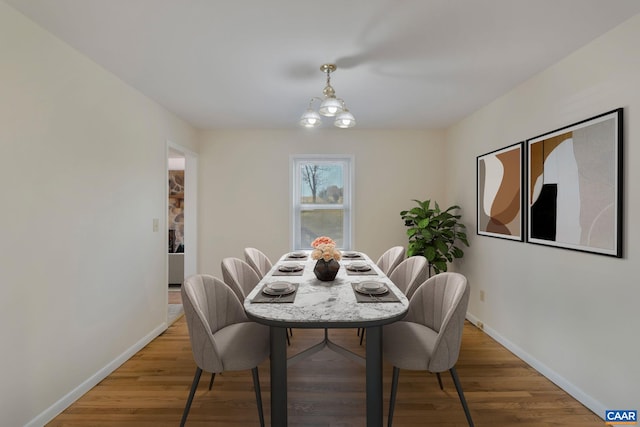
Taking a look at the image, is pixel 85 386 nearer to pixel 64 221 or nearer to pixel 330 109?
pixel 64 221

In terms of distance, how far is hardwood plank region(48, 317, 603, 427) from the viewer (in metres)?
1.96

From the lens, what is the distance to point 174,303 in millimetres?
4297

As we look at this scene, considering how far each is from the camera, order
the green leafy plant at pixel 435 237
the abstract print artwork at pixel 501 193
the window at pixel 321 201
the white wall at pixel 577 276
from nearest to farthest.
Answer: the white wall at pixel 577 276 < the abstract print artwork at pixel 501 193 < the green leafy plant at pixel 435 237 < the window at pixel 321 201

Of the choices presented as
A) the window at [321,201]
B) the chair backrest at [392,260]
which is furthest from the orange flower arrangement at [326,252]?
the window at [321,201]

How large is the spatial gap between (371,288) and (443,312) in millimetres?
519

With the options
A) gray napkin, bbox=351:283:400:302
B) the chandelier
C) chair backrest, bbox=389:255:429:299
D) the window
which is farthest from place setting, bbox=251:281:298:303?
the window

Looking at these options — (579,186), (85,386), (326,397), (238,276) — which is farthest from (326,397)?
(579,186)

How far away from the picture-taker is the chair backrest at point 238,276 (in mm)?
2409

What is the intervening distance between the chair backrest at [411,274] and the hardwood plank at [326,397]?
0.70 meters

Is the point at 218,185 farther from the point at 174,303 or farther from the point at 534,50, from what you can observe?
the point at 534,50

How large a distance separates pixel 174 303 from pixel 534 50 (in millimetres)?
4727

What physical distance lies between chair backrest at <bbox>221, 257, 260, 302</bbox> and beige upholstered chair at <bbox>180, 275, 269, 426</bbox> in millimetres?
244

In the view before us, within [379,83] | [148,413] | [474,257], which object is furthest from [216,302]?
[474,257]

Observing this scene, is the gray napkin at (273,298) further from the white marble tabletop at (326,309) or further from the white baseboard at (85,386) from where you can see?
the white baseboard at (85,386)
